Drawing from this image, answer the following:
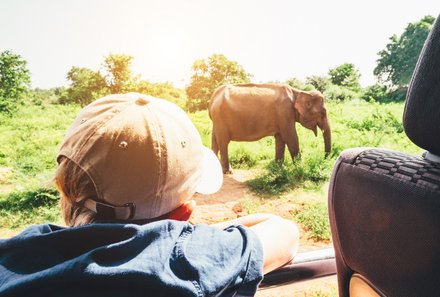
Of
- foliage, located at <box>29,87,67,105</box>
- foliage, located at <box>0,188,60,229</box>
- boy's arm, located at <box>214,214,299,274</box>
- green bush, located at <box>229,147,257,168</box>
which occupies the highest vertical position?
boy's arm, located at <box>214,214,299,274</box>

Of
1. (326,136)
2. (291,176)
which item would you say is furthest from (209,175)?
(326,136)

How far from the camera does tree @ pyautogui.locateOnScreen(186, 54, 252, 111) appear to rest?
13.2 m

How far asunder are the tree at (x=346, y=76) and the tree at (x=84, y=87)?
1112 centimetres

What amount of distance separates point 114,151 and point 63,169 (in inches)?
5.3

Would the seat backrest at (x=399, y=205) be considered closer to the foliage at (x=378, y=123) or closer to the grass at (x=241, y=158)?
the grass at (x=241, y=158)

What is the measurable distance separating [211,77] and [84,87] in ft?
15.8

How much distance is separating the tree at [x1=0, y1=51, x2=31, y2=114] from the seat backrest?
8.60 m

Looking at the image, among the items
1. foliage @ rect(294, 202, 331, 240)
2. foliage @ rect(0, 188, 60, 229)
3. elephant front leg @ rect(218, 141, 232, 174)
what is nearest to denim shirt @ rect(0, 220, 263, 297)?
foliage @ rect(294, 202, 331, 240)

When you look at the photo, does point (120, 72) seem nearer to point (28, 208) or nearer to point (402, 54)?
point (28, 208)

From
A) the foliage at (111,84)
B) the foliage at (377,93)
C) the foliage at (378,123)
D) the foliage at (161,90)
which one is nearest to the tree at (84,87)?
the foliage at (111,84)

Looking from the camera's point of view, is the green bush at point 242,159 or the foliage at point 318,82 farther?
the foliage at point 318,82

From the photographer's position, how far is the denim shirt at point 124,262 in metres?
0.47

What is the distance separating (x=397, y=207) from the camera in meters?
0.61

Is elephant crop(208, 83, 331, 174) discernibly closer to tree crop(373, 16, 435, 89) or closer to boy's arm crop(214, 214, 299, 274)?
boy's arm crop(214, 214, 299, 274)
